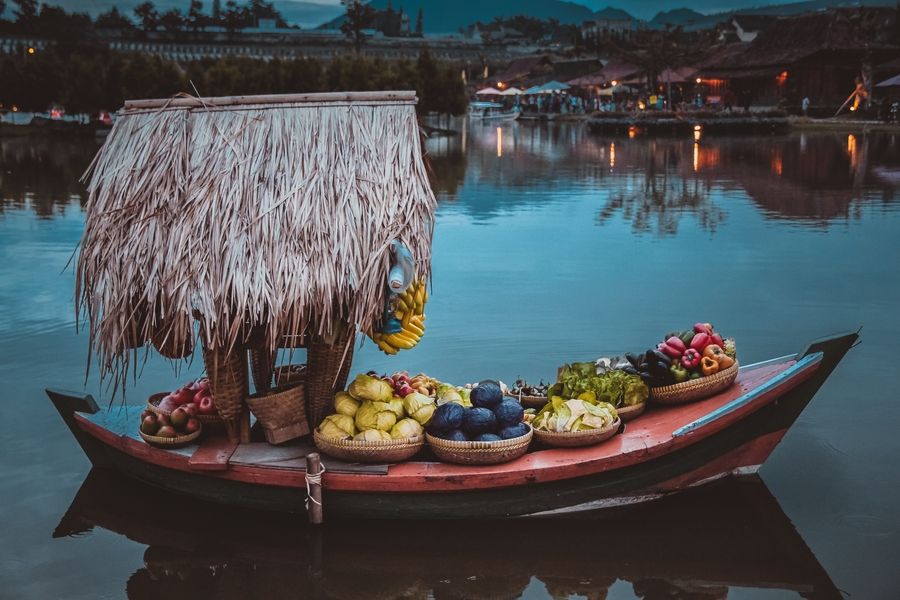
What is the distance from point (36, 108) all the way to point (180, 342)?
52927 mm

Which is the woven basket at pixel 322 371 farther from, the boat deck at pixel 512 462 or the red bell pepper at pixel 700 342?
the red bell pepper at pixel 700 342

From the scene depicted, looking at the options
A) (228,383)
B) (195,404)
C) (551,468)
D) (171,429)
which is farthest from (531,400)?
(171,429)

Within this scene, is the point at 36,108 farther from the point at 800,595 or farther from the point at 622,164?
the point at 800,595

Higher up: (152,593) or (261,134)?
(261,134)

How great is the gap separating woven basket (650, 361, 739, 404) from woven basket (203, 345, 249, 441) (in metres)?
2.65

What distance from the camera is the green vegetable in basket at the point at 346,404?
19.9 ft

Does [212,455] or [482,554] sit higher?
[212,455]

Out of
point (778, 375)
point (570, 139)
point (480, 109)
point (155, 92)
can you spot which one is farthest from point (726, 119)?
point (778, 375)

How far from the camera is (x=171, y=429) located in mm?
6262

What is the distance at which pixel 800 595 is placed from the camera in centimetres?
554

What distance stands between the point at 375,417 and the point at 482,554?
105 cm

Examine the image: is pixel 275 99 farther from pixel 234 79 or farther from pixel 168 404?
pixel 234 79

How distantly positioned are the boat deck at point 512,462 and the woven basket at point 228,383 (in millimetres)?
251

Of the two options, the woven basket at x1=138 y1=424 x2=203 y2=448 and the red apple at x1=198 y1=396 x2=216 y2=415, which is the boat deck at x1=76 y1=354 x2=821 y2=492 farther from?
the red apple at x1=198 y1=396 x2=216 y2=415
